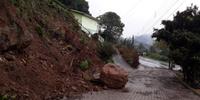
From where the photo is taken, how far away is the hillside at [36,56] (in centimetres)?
1345

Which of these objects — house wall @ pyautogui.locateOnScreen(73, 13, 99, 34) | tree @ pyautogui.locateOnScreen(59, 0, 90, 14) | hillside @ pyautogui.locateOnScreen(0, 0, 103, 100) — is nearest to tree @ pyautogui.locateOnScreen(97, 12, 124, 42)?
tree @ pyautogui.locateOnScreen(59, 0, 90, 14)

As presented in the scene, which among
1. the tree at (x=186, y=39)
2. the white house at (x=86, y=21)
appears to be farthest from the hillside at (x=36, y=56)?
the white house at (x=86, y=21)

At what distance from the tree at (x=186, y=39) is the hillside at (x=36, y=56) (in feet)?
26.5

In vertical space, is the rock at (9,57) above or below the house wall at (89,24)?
below

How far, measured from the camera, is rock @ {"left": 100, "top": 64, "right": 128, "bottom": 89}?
1925 centimetres

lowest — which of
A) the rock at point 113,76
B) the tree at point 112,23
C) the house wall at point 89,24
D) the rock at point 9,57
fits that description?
the rock at point 113,76

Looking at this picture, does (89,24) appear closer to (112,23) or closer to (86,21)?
(86,21)

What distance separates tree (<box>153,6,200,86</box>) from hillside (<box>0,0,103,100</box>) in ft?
26.5

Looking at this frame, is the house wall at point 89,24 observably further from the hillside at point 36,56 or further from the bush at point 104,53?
the hillside at point 36,56

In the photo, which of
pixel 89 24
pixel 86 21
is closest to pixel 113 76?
pixel 86 21

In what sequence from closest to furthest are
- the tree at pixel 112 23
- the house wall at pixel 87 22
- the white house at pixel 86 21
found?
the white house at pixel 86 21 < the house wall at pixel 87 22 < the tree at pixel 112 23

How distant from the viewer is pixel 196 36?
28.4m

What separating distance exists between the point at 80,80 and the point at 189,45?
12.8 meters

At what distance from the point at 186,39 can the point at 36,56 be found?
15.2 meters
